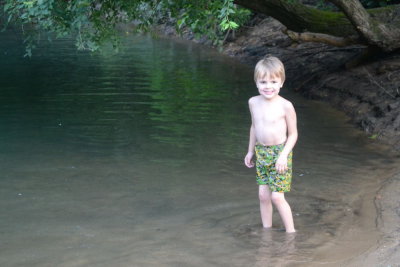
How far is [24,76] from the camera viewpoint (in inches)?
578

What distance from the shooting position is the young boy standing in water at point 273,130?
505 centimetres

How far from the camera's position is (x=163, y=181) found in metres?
7.07

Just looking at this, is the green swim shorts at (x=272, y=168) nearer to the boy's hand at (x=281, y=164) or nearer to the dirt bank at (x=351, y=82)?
the boy's hand at (x=281, y=164)

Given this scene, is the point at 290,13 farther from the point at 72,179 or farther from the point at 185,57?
the point at 185,57

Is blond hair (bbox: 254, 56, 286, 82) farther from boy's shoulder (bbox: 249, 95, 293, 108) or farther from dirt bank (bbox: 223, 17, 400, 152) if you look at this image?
dirt bank (bbox: 223, 17, 400, 152)

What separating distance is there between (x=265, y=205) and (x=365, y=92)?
5627mm

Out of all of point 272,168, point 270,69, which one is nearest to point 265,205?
point 272,168

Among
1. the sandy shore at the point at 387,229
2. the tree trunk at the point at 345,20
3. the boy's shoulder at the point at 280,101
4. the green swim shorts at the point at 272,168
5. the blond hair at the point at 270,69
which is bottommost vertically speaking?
the sandy shore at the point at 387,229

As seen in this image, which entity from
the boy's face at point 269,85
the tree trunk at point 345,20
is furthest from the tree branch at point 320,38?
the boy's face at point 269,85

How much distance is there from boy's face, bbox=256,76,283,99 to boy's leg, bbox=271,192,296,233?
0.83 meters

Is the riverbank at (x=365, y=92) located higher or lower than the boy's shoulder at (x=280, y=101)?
lower

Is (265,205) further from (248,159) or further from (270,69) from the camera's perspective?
(270,69)

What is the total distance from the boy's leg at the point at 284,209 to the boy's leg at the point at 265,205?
0.11 m

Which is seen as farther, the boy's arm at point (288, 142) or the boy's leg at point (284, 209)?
the boy's leg at point (284, 209)
